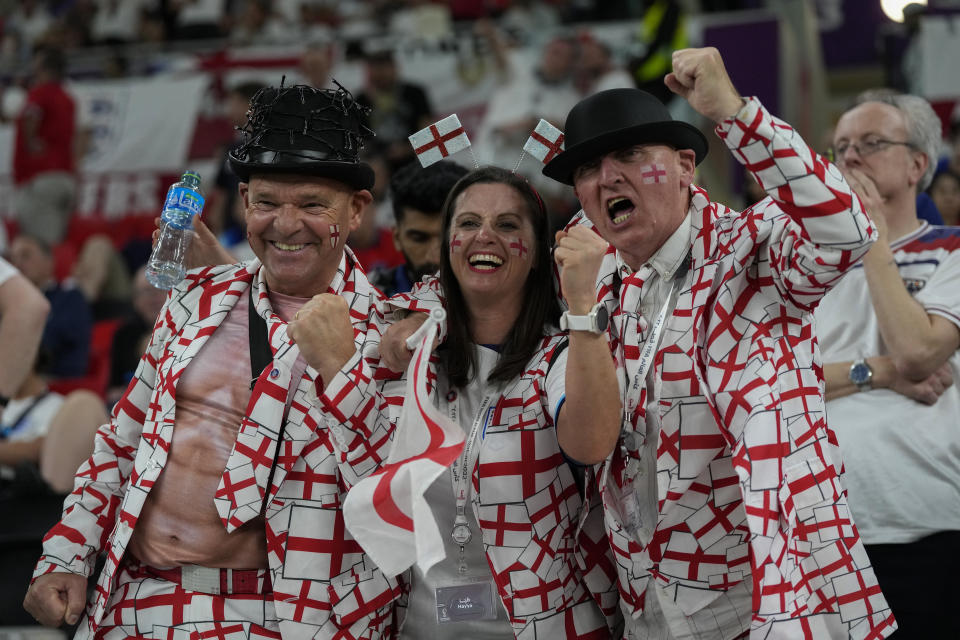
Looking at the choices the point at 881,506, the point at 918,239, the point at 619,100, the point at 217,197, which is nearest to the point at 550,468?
the point at 619,100

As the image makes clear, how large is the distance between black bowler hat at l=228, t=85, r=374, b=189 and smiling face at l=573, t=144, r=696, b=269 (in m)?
0.63

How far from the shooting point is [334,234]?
2.82 meters

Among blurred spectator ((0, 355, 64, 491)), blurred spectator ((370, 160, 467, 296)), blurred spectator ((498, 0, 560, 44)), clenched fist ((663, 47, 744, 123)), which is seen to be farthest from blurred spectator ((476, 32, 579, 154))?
clenched fist ((663, 47, 744, 123))

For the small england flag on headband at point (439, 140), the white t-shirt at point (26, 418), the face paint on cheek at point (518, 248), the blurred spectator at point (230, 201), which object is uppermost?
the blurred spectator at point (230, 201)

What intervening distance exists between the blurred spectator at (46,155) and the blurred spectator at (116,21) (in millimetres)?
2369

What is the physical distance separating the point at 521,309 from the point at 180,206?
953mm

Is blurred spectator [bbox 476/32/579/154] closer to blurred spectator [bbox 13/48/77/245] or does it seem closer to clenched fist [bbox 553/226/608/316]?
blurred spectator [bbox 13/48/77/245]

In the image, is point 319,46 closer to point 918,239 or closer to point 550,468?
point 918,239

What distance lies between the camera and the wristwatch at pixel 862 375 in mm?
3363

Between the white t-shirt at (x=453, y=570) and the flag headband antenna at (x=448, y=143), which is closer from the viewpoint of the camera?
the white t-shirt at (x=453, y=570)

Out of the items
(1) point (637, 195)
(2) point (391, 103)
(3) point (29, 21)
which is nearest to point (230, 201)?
(2) point (391, 103)

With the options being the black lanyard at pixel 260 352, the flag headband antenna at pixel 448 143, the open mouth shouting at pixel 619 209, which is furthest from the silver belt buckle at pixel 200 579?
the open mouth shouting at pixel 619 209

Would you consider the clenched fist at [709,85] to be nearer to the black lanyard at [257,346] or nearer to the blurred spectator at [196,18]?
the black lanyard at [257,346]

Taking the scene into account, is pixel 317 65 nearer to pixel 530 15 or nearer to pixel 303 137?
pixel 530 15
